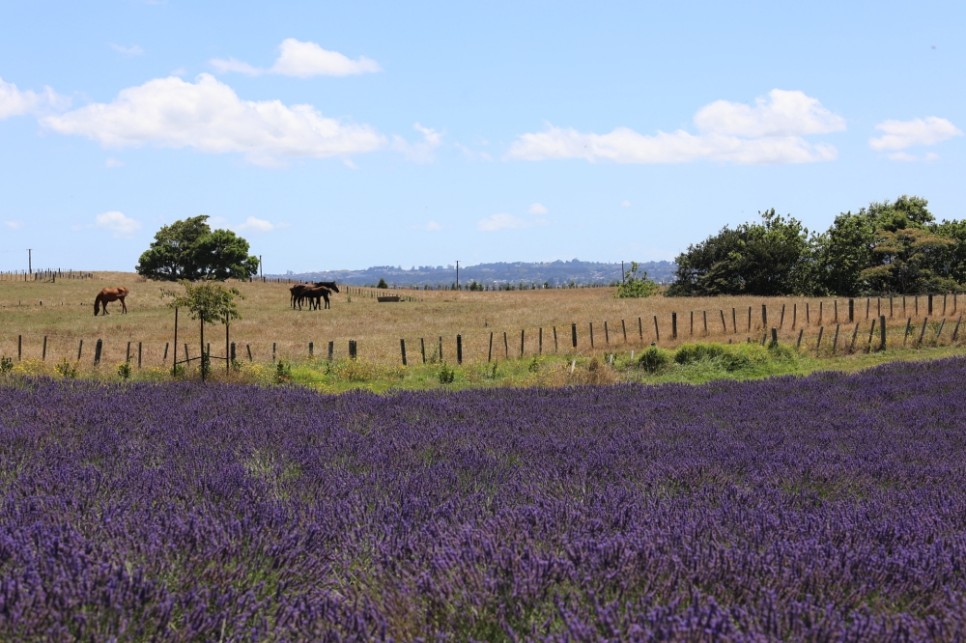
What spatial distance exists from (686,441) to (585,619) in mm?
5040

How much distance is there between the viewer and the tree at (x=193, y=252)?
9138 cm

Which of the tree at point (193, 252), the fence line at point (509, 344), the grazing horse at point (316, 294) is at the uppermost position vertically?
the tree at point (193, 252)

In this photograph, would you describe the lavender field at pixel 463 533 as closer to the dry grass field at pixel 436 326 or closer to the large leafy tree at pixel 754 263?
the dry grass field at pixel 436 326

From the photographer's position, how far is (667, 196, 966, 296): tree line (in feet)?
195

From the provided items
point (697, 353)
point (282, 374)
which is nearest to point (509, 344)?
point (697, 353)

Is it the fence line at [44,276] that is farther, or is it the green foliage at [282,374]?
the fence line at [44,276]

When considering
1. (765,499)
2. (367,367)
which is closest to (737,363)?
(367,367)

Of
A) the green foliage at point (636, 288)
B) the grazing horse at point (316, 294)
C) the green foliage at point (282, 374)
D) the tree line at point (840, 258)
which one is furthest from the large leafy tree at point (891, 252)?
the green foliage at point (282, 374)

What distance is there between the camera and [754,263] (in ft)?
217

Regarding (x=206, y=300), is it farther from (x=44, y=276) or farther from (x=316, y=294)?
(x=44, y=276)

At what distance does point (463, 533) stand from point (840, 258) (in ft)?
217

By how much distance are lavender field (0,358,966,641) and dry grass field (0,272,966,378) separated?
1406 centimetres

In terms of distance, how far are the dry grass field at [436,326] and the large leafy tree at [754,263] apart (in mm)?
13061

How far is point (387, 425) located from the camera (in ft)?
26.5
